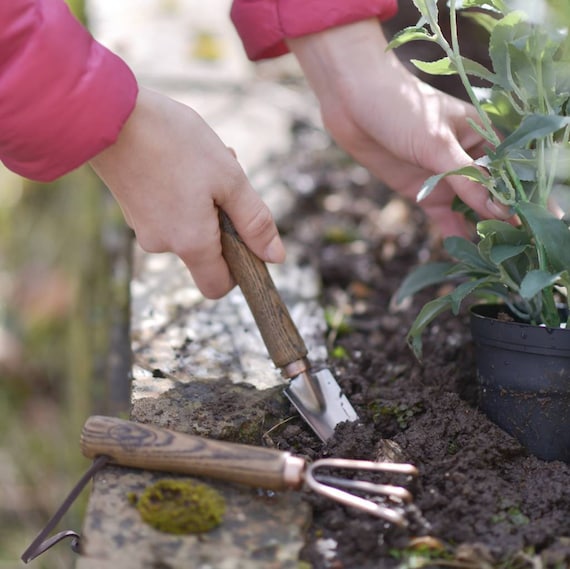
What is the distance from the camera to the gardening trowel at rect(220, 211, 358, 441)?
157 centimetres

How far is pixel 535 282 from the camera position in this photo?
1.30 m

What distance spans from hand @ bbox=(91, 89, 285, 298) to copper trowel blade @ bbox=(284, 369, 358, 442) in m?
0.30

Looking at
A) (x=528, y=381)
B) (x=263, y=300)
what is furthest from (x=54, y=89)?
(x=528, y=381)

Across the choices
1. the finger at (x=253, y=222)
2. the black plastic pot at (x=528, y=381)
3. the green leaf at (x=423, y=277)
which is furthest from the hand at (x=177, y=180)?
the black plastic pot at (x=528, y=381)

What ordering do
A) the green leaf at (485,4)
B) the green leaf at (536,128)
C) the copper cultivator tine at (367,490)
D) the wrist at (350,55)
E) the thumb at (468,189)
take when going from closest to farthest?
the copper cultivator tine at (367,490)
the green leaf at (536,128)
the green leaf at (485,4)
the thumb at (468,189)
the wrist at (350,55)

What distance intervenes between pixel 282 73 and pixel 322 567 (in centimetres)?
330

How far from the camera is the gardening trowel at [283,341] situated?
1568 mm

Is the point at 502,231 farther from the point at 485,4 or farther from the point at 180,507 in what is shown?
the point at 180,507

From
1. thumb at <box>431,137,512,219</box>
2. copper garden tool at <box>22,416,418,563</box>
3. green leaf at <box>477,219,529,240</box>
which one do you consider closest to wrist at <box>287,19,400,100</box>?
thumb at <box>431,137,512,219</box>

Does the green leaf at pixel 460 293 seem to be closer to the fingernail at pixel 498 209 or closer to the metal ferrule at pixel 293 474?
the fingernail at pixel 498 209

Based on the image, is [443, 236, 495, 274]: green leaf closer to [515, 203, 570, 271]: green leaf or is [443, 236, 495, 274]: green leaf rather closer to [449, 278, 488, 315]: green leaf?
[449, 278, 488, 315]: green leaf

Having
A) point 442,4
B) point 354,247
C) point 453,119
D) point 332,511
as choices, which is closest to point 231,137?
point 354,247

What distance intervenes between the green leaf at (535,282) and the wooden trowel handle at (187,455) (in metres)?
0.44

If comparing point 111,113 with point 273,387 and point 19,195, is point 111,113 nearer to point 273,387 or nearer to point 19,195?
point 273,387
